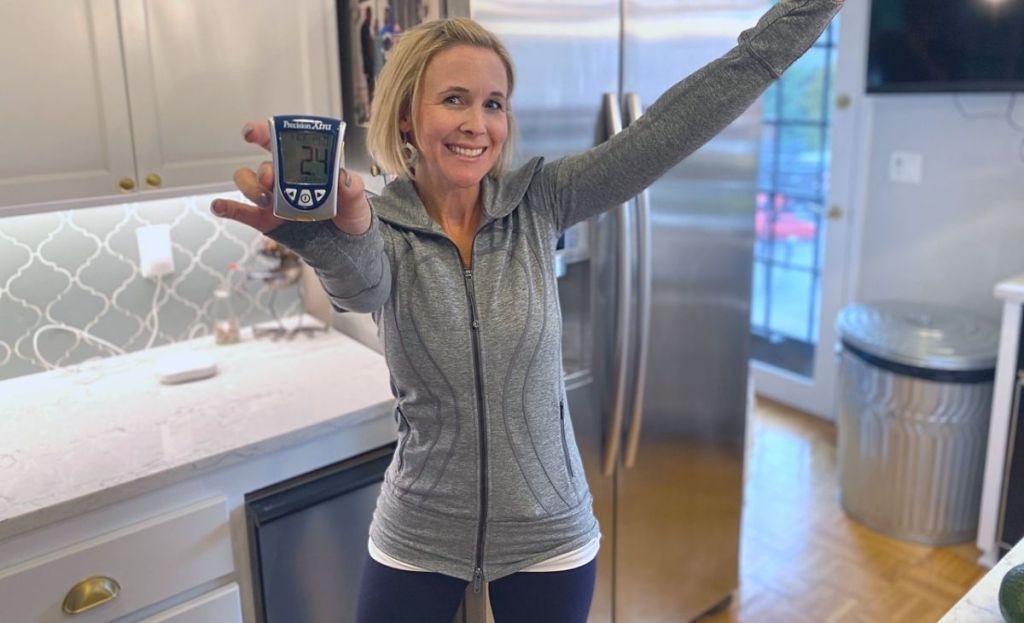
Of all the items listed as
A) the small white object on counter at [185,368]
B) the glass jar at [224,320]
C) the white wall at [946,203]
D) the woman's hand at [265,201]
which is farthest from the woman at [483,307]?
the white wall at [946,203]

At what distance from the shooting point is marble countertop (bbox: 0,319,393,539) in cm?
136

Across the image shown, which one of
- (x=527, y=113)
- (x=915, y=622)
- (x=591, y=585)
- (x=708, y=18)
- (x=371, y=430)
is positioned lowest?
(x=915, y=622)

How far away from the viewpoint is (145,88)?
156cm

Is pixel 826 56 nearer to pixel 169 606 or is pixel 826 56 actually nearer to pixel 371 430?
pixel 371 430

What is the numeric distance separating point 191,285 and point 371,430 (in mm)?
675

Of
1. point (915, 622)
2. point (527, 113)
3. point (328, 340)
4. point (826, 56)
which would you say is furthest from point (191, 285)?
point (826, 56)

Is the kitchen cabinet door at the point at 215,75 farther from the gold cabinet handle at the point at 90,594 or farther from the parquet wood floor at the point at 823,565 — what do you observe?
the parquet wood floor at the point at 823,565

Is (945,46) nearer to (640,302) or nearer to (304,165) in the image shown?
(640,302)

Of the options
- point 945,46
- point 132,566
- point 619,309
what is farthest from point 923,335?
point 132,566

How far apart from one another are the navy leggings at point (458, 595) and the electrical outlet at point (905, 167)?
2.34 meters

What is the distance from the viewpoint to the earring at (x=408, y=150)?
1203mm

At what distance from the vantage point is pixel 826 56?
11.0ft

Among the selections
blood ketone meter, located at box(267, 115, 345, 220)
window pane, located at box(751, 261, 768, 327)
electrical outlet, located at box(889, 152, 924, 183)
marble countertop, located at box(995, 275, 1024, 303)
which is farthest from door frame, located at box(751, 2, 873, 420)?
blood ketone meter, located at box(267, 115, 345, 220)

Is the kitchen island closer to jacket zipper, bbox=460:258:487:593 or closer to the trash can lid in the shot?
jacket zipper, bbox=460:258:487:593
